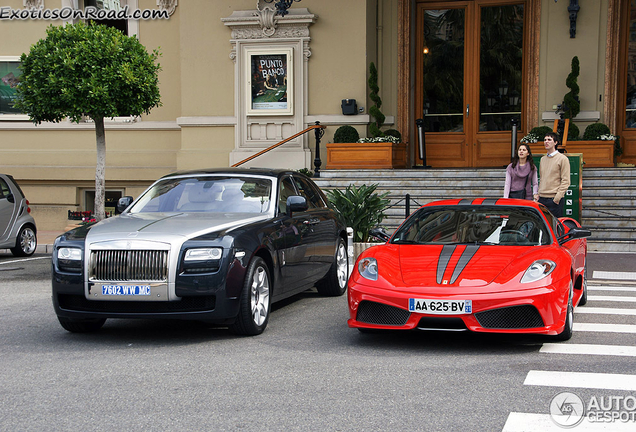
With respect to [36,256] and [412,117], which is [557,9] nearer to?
[412,117]

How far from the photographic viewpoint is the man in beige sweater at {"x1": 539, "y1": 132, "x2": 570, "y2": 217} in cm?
1085

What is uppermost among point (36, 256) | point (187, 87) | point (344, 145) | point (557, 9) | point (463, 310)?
point (557, 9)

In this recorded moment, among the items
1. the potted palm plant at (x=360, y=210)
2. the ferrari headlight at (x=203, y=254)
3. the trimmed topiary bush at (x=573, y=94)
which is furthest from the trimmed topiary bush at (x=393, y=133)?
the ferrari headlight at (x=203, y=254)

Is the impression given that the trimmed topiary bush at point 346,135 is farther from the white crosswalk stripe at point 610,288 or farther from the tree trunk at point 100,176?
the white crosswalk stripe at point 610,288

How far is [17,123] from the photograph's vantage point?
2117 centimetres

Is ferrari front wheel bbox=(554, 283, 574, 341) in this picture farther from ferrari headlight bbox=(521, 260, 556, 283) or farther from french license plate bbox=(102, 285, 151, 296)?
french license plate bbox=(102, 285, 151, 296)

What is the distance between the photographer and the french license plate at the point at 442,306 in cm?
609

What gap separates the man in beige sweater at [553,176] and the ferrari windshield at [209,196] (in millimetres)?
4719

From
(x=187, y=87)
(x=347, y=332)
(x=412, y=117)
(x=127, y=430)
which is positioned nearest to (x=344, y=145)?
(x=412, y=117)

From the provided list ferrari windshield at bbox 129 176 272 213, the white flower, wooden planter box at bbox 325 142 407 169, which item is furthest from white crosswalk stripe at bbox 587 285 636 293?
the white flower

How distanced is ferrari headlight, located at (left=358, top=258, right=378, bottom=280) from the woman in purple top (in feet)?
14.2

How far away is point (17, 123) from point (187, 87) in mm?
5137

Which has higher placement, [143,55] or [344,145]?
[143,55]

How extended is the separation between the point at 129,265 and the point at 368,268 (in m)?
2.09
